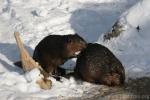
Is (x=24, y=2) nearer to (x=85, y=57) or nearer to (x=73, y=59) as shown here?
(x=73, y=59)

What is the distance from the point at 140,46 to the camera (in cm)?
858

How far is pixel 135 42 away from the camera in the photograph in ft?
28.7

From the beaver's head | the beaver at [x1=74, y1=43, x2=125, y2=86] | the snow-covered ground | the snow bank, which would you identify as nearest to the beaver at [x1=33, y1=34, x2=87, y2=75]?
the beaver's head

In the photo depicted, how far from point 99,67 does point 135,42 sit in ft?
4.26

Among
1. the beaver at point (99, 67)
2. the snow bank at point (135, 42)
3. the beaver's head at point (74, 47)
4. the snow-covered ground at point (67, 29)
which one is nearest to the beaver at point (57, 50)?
the beaver's head at point (74, 47)

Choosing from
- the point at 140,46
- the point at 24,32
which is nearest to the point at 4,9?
the point at 24,32

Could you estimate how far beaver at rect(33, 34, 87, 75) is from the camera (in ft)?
26.0

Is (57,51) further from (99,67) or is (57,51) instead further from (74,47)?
(99,67)

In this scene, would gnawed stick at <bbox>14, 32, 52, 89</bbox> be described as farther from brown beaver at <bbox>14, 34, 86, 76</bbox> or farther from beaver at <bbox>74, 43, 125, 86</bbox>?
beaver at <bbox>74, 43, 125, 86</bbox>

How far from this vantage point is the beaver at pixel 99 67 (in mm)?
7605

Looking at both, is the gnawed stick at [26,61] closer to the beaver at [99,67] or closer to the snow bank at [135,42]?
the beaver at [99,67]

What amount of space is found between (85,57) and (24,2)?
168 inches

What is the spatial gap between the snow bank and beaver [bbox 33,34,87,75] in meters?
0.93

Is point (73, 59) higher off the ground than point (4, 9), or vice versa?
point (4, 9)
